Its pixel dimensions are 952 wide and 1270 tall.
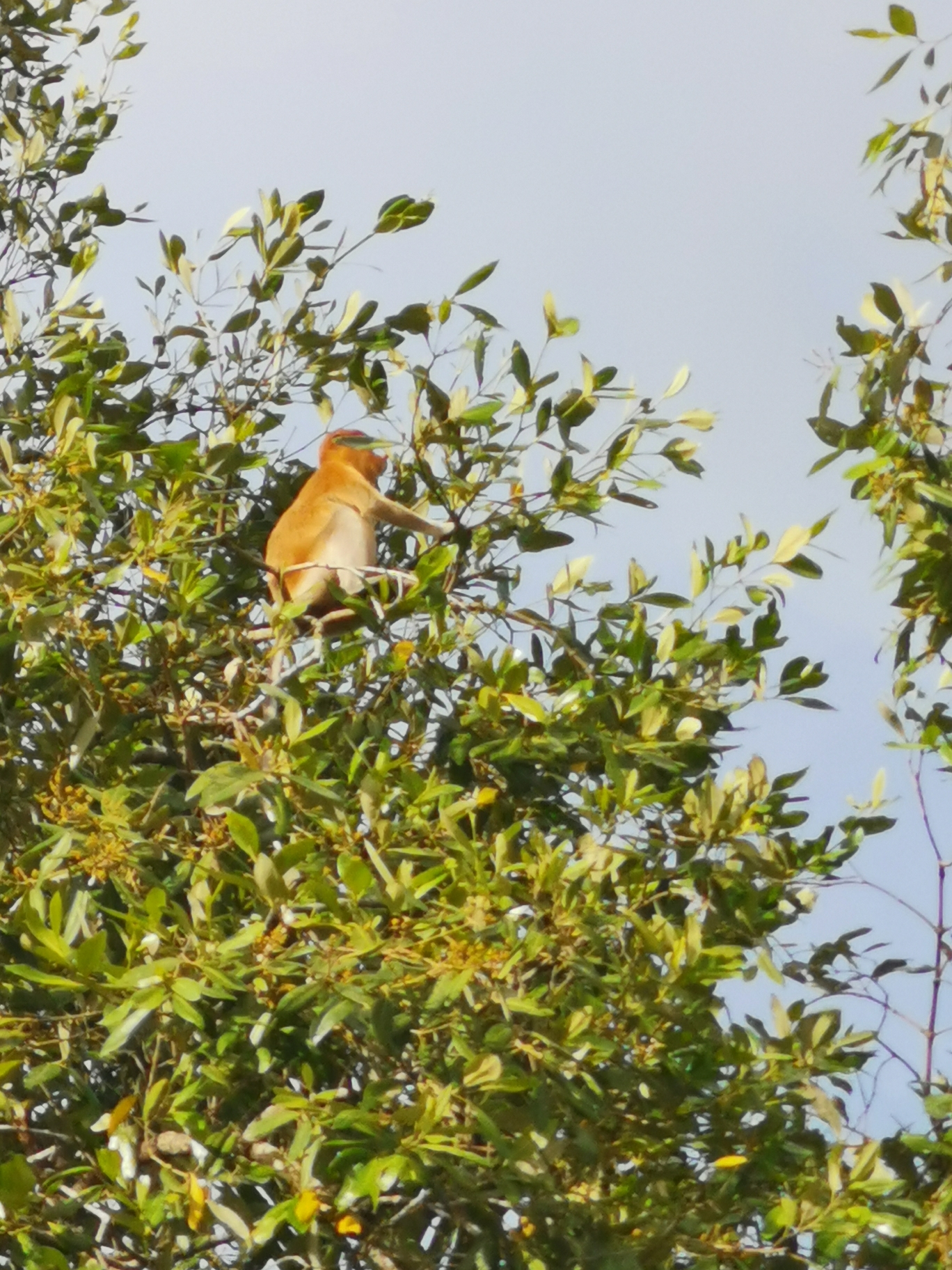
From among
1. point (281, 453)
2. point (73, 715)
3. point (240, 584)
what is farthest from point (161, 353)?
point (73, 715)

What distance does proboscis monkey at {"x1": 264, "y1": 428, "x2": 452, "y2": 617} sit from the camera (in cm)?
464

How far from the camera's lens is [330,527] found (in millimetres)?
4746

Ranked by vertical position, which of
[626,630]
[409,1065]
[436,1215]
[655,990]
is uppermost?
[626,630]

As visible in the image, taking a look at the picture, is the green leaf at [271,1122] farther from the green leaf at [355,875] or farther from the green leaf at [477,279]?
the green leaf at [477,279]

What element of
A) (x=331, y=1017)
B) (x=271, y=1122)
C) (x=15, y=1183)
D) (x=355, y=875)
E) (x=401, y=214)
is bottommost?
(x=15, y=1183)

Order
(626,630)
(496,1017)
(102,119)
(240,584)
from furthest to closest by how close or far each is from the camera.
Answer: (102,119) < (240,584) < (626,630) < (496,1017)

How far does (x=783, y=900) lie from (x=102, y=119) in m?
3.55

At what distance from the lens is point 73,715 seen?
356cm

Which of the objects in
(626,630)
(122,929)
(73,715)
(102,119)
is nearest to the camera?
(122,929)

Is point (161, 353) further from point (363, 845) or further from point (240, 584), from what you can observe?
point (363, 845)

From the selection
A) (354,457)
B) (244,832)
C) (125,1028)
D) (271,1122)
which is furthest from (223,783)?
(354,457)

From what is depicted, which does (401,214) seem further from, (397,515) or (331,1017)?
(331,1017)

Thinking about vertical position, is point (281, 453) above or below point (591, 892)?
above

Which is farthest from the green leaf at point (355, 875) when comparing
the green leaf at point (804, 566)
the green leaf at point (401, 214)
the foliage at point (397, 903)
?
the green leaf at point (401, 214)
